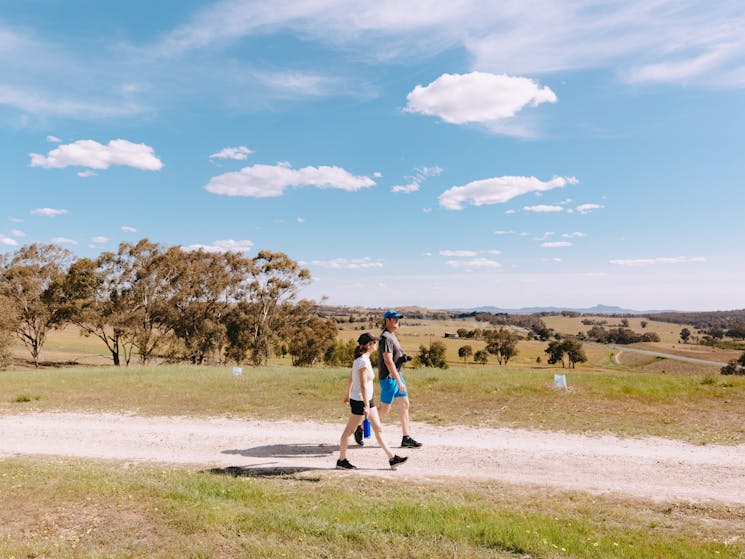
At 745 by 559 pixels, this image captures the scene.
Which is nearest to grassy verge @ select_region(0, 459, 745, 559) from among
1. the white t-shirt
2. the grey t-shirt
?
the white t-shirt

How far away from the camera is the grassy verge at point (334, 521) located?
17.8 feet

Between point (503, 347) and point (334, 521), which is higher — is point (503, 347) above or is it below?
below

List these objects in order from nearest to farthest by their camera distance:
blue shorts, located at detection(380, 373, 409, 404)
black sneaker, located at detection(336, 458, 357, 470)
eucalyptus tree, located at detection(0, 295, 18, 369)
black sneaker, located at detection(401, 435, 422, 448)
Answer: black sneaker, located at detection(336, 458, 357, 470) < blue shorts, located at detection(380, 373, 409, 404) < black sneaker, located at detection(401, 435, 422, 448) < eucalyptus tree, located at detection(0, 295, 18, 369)

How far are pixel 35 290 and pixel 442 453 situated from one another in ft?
176

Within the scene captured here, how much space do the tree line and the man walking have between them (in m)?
44.9

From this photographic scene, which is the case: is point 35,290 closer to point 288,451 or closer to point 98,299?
point 98,299

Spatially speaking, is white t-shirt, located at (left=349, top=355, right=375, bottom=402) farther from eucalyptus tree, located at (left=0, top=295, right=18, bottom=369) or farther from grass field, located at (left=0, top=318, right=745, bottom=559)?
eucalyptus tree, located at (left=0, top=295, right=18, bottom=369)

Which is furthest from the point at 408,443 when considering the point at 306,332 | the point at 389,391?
the point at 306,332

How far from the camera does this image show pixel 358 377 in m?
8.88

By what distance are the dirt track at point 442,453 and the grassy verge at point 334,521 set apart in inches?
33.9

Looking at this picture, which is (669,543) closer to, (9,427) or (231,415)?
(231,415)

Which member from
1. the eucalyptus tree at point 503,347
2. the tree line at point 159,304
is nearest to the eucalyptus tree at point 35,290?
the tree line at point 159,304

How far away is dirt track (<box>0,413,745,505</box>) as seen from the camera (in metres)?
8.05

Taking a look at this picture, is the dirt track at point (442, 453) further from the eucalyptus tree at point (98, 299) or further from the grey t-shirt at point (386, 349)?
the eucalyptus tree at point (98, 299)
